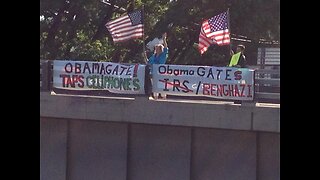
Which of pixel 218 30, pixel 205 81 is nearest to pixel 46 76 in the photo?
pixel 205 81

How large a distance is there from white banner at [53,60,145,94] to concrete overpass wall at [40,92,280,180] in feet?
1.35

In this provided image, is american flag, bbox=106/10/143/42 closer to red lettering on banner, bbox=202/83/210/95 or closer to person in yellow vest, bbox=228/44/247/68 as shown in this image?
person in yellow vest, bbox=228/44/247/68

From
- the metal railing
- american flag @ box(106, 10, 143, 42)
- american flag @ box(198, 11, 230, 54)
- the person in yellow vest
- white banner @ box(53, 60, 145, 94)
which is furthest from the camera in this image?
american flag @ box(106, 10, 143, 42)

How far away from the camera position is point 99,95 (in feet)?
35.3

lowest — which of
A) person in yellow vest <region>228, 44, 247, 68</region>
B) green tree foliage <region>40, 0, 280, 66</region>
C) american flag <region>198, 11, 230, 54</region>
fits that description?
person in yellow vest <region>228, 44, 247, 68</region>

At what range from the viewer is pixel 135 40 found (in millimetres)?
21250

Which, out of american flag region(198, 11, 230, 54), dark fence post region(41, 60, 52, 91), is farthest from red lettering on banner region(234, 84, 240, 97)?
dark fence post region(41, 60, 52, 91)

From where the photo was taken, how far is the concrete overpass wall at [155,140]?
967cm

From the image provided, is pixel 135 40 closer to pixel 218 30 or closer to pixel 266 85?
pixel 218 30

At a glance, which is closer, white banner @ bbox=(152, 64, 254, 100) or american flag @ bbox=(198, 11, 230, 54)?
white banner @ bbox=(152, 64, 254, 100)

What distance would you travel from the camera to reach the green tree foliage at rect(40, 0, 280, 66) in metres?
21.1

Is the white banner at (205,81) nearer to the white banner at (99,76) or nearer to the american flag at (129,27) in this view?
the white banner at (99,76)
